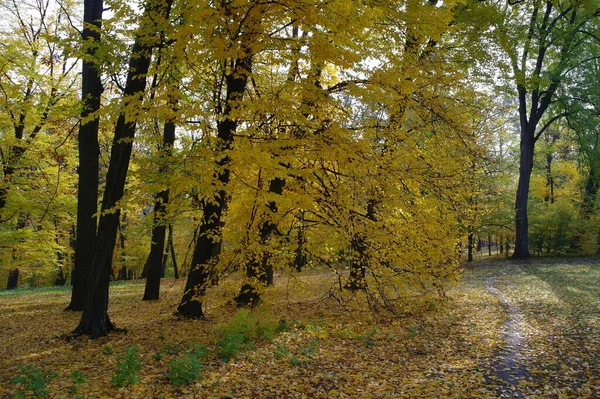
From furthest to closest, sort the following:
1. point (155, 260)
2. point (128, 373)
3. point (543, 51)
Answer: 1. point (543, 51)
2. point (155, 260)
3. point (128, 373)

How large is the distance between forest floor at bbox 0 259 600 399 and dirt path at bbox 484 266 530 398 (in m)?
0.02

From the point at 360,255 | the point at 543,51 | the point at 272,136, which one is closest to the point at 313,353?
the point at 360,255

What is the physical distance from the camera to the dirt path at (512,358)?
517 cm

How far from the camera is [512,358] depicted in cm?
627

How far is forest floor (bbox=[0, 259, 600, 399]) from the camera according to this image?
4895mm

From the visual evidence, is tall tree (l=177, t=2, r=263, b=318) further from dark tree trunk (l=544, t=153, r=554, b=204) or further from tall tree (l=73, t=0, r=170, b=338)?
dark tree trunk (l=544, t=153, r=554, b=204)

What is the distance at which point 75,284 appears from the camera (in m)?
9.80

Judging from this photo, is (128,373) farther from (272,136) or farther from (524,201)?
(524,201)

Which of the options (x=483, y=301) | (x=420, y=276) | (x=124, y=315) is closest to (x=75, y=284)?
(x=124, y=315)

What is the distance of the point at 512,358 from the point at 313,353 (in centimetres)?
305

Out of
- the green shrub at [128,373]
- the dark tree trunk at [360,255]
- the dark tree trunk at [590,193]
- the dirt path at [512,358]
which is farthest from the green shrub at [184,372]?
the dark tree trunk at [590,193]

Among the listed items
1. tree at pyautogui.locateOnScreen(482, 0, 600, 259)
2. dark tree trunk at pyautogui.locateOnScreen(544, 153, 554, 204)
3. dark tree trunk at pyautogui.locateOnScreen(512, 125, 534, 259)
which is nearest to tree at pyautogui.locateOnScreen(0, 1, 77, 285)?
tree at pyautogui.locateOnScreen(482, 0, 600, 259)

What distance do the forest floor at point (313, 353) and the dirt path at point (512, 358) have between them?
0.02m

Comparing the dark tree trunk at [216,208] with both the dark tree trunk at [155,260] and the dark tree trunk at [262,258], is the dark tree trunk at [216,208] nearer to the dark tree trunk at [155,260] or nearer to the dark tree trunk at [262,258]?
the dark tree trunk at [262,258]
